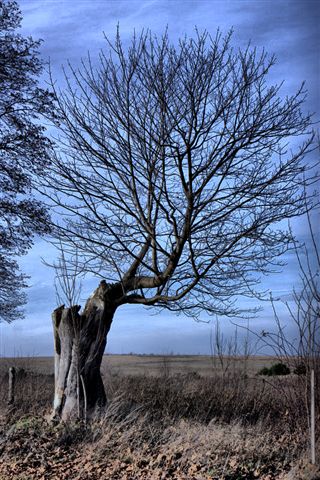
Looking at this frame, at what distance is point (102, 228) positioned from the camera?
35.4 feet

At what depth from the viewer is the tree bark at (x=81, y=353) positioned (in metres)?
11.4

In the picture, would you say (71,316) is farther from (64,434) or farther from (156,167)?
(156,167)

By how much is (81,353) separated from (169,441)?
10.0 feet

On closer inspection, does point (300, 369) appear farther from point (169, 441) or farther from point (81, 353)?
point (81, 353)

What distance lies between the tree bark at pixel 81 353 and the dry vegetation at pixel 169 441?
21.0 inches

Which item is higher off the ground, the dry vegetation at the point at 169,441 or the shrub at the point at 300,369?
the shrub at the point at 300,369

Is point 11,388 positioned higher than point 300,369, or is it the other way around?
point 300,369

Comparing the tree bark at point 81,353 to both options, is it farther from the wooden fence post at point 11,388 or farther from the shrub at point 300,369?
the shrub at point 300,369

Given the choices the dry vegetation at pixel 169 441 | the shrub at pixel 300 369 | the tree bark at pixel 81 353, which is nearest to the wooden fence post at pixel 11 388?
the dry vegetation at pixel 169 441

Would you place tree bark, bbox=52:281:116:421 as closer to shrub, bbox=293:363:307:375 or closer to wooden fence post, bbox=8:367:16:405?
wooden fence post, bbox=8:367:16:405

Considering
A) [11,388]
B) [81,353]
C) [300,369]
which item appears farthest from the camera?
[11,388]

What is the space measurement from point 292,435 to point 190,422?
9.15ft

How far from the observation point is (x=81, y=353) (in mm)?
11633

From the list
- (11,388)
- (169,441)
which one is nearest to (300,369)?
(169,441)
